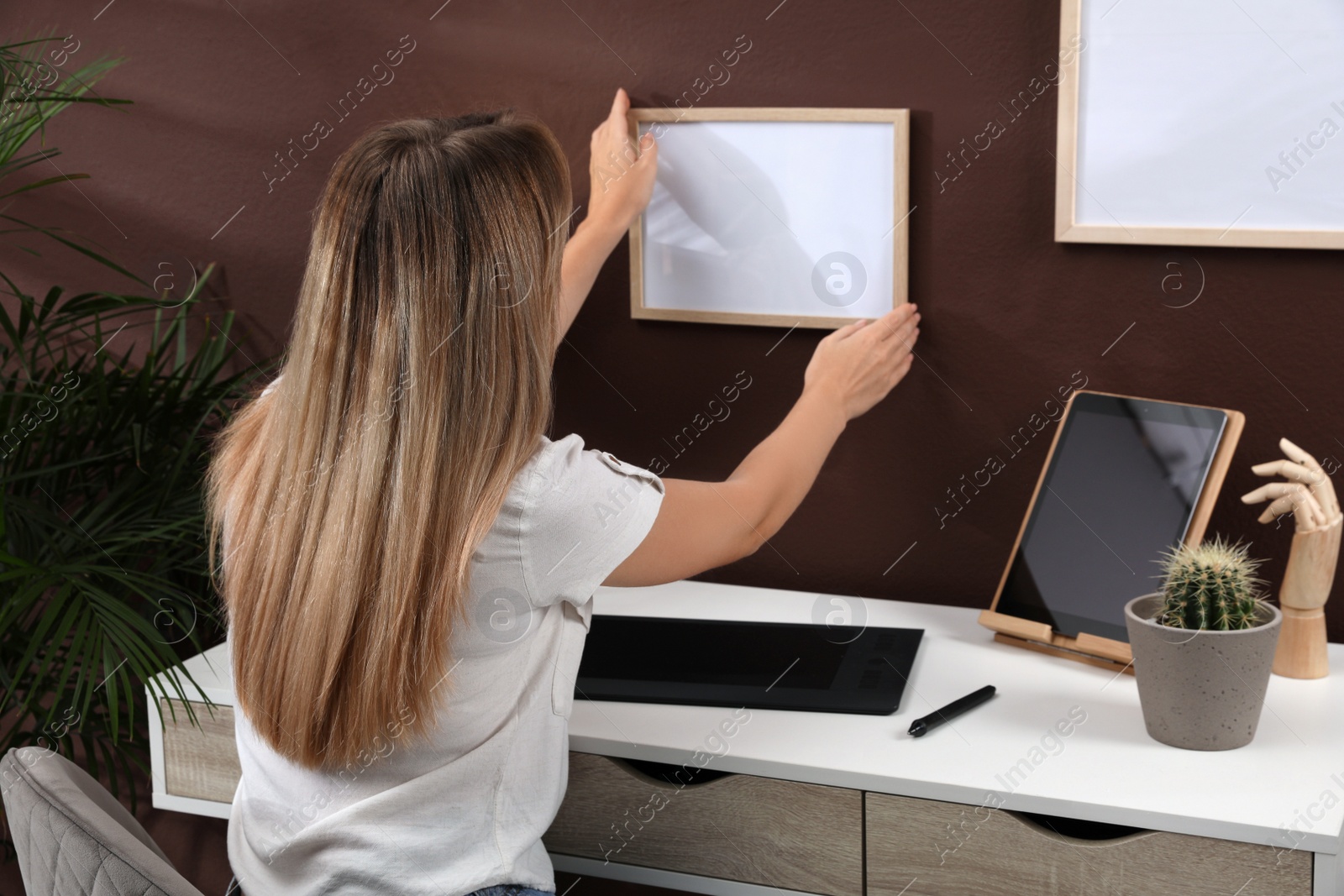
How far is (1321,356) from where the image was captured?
1532mm

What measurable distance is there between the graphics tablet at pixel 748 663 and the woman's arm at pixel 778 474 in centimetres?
17

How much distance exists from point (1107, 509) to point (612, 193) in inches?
33.1

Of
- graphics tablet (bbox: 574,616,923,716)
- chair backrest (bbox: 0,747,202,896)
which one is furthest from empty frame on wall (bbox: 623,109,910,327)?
chair backrest (bbox: 0,747,202,896)

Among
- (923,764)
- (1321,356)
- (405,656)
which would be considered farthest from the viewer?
(1321,356)

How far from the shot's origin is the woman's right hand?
5.26 ft

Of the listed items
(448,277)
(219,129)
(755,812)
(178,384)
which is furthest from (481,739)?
(219,129)

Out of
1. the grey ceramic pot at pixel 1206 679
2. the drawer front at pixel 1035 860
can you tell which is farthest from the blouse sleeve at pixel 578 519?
the grey ceramic pot at pixel 1206 679

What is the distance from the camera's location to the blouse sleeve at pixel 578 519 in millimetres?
1136

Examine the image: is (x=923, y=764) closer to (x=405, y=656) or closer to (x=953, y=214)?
(x=405, y=656)

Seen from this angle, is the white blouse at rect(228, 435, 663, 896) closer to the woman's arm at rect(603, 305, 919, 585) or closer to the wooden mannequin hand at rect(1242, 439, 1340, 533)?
the woman's arm at rect(603, 305, 919, 585)

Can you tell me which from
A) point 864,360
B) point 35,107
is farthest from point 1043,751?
point 35,107

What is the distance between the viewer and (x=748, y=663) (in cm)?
156

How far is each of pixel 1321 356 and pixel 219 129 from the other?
1.76m

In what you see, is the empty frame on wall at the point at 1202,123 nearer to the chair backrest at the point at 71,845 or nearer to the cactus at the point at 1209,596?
the cactus at the point at 1209,596
